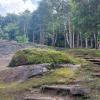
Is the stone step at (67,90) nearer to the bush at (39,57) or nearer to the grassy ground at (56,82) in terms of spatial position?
the grassy ground at (56,82)

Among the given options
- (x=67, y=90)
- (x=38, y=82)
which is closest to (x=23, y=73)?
(x=38, y=82)

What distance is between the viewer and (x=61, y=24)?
2251 inches

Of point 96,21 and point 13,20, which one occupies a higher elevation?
point 13,20

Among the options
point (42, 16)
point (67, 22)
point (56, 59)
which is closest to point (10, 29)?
point (42, 16)

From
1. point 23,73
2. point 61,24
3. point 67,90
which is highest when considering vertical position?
point 61,24

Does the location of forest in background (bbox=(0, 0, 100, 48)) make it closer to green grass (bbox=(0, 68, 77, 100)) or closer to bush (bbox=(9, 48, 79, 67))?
bush (bbox=(9, 48, 79, 67))

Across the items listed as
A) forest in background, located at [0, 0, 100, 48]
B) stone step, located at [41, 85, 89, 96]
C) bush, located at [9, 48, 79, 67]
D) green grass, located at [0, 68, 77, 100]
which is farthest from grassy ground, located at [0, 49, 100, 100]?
forest in background, located at [0, 0, 100, 48]

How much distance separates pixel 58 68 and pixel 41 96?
3.09 meters

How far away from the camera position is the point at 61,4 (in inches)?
2098

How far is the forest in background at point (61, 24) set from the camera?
30.6 meters

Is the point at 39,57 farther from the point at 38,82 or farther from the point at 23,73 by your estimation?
the point at 38,82

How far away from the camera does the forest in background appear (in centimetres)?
3057

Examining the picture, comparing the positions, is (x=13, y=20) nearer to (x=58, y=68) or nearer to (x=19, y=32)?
(x=19, y=32)

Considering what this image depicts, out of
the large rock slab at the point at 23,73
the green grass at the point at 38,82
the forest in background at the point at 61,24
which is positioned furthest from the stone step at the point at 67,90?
the forest in background at the point at 61,24
